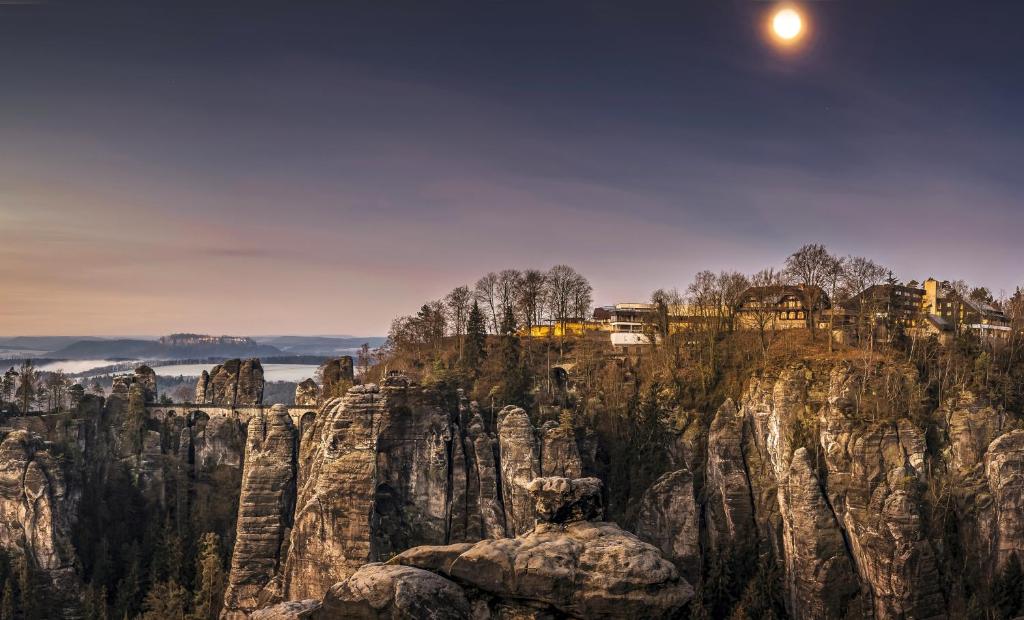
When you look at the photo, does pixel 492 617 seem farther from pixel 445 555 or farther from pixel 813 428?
pixel 813 428

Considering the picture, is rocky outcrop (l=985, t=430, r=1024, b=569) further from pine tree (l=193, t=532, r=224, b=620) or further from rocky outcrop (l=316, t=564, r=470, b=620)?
pine tree (l=193, t=532, r=224, b=620)

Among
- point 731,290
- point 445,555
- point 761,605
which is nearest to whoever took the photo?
point 445,555

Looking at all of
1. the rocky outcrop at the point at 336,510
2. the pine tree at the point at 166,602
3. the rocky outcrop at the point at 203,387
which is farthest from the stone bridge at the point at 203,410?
the rocky outcrop at the point at 336,510

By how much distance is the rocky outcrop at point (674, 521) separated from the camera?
42438 mm

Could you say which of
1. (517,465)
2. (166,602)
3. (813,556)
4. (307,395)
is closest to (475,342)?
(307,395)

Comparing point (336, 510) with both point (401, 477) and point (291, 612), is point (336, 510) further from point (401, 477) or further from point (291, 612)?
point (291, 612)

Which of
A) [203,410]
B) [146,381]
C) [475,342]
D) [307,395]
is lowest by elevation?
[203,410]

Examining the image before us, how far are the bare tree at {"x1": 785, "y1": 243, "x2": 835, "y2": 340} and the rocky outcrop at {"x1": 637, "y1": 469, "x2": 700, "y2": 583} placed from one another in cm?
1985

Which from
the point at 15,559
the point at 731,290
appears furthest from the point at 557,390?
the point at 15,559

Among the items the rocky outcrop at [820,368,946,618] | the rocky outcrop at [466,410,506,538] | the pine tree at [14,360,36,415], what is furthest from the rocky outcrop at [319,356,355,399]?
the rocky outcrop at [820,368,946,618]

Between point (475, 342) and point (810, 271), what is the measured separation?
2806cm

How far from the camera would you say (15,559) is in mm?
49406

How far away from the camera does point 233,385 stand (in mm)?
72500

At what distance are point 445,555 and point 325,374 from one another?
47362mm
